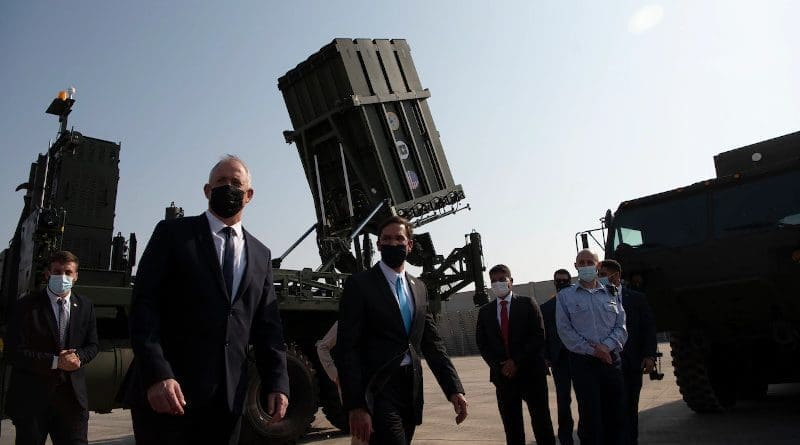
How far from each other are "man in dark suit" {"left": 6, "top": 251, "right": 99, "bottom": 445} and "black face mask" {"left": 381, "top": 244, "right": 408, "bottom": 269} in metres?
2.25

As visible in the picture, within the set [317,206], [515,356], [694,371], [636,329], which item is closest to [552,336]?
[636,329]

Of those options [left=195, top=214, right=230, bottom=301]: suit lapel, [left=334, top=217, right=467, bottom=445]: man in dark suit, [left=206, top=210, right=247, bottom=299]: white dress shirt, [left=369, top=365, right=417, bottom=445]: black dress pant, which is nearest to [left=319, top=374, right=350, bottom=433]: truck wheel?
[left=334, top=217, right=467, bottom=445]: man in dark suit

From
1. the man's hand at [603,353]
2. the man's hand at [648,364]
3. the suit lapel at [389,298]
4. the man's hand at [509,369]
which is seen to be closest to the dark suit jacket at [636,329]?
the man's hand at [648,364]

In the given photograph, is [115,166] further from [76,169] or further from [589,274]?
[589,274]

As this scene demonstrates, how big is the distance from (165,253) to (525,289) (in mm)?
29099

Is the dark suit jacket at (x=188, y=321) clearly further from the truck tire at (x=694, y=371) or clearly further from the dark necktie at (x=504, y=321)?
the truck tire at (x=694, y=371)

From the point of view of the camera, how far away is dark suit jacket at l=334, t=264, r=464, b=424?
2.53 metres

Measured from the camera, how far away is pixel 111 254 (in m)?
6.14

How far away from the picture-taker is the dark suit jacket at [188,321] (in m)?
1.89

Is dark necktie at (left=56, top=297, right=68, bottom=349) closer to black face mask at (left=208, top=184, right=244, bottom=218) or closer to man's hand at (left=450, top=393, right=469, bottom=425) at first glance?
black face mask at (left=208, top=184, right=244, bottom=218)

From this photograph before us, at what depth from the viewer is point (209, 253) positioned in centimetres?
207

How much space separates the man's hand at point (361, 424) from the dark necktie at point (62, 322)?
2318 mm

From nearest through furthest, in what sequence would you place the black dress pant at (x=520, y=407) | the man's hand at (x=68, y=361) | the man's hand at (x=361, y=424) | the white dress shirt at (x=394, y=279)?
the man's hand at (x=361, y=424) < the white dress shirt at (x=394, y=279) < the man's hand at (x=68, y=361) < the black dress pant at (x=520, y=407)

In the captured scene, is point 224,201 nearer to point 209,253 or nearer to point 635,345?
point 209,253
